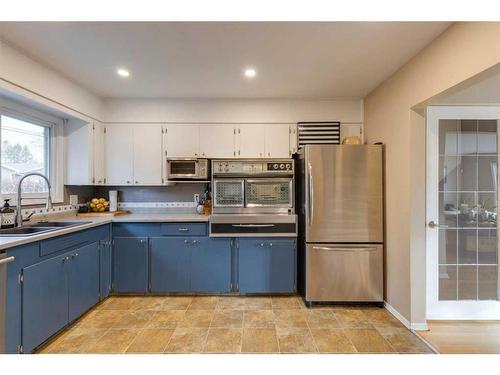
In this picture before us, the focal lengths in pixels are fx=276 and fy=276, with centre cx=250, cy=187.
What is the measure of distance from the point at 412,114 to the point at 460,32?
72 cm

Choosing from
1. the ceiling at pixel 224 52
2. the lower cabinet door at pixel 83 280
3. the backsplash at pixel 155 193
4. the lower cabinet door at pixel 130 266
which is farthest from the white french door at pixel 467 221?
the lower cabinet door at pixel 83 280

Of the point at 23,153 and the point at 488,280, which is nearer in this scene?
the point at 488,280

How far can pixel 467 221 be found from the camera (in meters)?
2.50

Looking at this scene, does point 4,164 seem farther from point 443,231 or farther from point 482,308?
point 482,308

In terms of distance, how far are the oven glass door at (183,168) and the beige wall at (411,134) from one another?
2105 mm

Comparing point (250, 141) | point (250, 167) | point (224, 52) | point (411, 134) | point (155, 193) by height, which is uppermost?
point (224, 52)

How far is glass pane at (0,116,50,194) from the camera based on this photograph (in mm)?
2541

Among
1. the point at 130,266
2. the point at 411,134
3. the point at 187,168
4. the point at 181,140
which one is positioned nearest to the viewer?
the point at 411,134

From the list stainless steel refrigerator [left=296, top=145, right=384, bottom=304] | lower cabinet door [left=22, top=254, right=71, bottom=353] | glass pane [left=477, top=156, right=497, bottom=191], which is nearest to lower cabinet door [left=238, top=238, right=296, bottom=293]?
stainless steel refrigerator [left=296, top=145, right=384, bottom=304]

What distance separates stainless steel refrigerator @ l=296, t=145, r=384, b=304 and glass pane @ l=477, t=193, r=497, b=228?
2.62 feet

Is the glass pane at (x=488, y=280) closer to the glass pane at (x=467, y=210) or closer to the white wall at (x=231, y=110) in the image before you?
the glass pane at (x=467, y=210)

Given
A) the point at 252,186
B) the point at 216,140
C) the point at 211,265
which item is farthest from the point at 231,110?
the point at 211,265

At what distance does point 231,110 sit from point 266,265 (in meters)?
1.89

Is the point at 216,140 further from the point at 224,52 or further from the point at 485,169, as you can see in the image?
the point at 485,169
